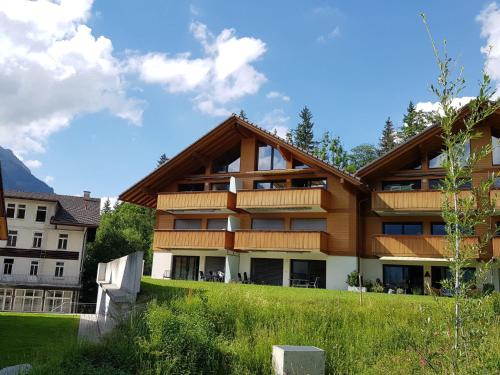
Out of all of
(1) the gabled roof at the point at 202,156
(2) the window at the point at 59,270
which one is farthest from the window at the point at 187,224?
(2) the window at the point at 59,270

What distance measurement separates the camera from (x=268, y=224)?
101 ft

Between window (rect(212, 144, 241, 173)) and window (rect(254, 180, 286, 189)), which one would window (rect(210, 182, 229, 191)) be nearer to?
window (rect(212, 144, 241, 173))

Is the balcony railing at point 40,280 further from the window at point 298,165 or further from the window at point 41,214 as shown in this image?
the window at point 298,165

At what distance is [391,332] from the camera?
10938 millimetres

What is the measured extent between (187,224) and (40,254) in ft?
63.2

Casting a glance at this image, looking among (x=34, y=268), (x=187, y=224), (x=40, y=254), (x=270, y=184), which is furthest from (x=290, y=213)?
(x=34, y=268)

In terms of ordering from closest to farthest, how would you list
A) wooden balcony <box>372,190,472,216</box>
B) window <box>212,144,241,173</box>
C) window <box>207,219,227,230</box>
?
wooden balcony <box>372,190,472,216</box> → window <box>207,219,227,230</box> → window <box>212,144,241,173</box>

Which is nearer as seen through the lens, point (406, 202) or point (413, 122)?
Result: point (406, 202)

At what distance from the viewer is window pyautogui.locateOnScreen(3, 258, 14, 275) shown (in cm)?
4434

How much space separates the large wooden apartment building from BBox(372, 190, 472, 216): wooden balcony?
52 mm

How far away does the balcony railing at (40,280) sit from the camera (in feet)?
143

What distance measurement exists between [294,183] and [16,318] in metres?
17.3

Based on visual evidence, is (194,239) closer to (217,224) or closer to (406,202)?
(217,224)

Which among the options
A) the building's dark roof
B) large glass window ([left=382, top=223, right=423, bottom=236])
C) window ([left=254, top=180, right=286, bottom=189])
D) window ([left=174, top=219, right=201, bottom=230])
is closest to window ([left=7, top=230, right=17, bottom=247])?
the building's dark roof
